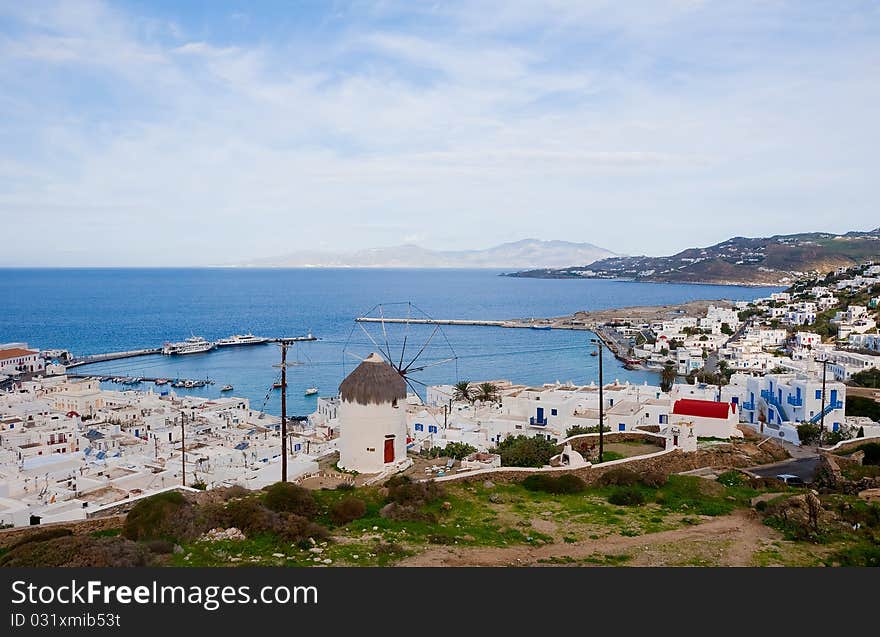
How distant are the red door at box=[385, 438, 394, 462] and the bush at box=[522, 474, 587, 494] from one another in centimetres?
395

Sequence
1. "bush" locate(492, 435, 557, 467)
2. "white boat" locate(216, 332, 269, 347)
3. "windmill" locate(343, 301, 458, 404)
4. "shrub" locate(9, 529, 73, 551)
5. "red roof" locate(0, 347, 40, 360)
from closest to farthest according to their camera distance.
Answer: "shrub" locate(9, 529, 73, 551) → "bush" locate(492, 435, 557, 467) → "red roof" locate(0, 347, 40, 360) → "windmill" locate(343, 301, 458, 404) → "white boat" locate(216, 332, 269, 347)

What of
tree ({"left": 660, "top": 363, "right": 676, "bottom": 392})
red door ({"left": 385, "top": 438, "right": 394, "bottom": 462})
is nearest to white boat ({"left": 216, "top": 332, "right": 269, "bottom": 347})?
tree ({"left": 660, "top": 363, "right": 676, "bottom": 392})

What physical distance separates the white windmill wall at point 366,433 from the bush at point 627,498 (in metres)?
6.08

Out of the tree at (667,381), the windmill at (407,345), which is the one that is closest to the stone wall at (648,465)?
the tree at (667,381)

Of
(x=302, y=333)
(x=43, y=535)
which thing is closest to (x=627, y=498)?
(x=43, y=535)

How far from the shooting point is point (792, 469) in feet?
62.6

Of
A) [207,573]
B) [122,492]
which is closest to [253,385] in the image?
[122,492]

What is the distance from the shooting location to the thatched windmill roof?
17.3 metres

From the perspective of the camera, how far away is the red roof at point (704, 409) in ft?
73.5

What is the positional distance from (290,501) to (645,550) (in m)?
6.22

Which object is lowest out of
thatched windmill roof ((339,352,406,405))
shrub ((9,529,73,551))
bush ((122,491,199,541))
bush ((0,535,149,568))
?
shrub ((9,529,73,551))

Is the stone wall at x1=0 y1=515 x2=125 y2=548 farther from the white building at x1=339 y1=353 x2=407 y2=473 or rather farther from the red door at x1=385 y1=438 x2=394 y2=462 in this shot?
the red door at x1=385 y1=438 x2=394 y2=462

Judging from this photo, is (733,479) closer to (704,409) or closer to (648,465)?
(648,465)

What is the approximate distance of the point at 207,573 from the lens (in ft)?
25.4
